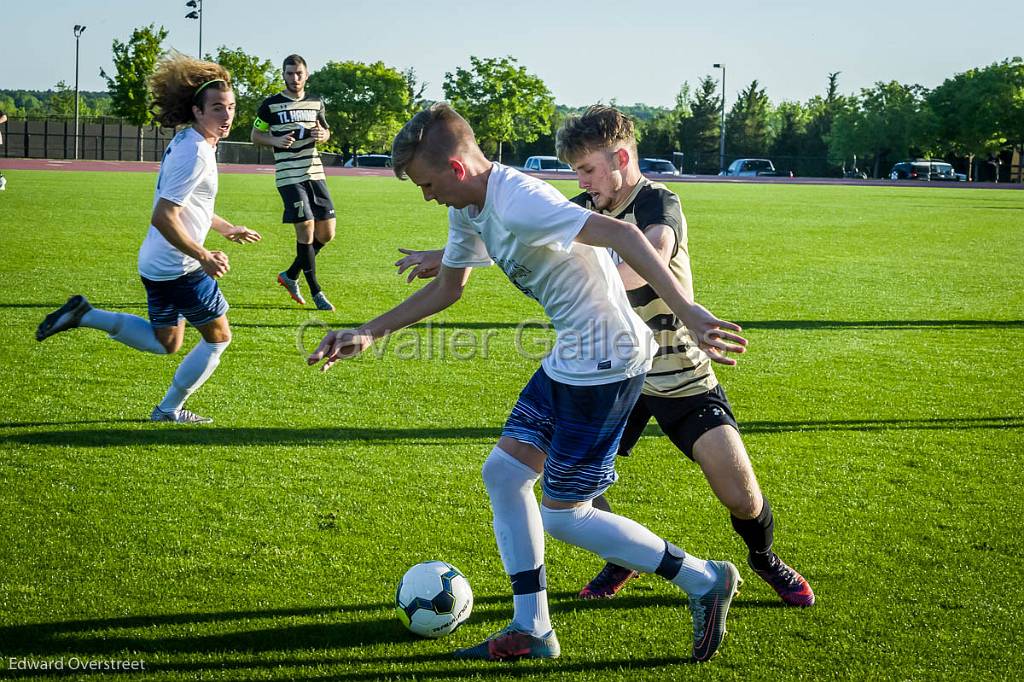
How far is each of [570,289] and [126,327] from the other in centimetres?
400

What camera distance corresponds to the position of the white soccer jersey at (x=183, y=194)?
5695 millimetres

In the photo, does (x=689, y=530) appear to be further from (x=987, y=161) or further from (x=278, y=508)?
(x=987, y=161)

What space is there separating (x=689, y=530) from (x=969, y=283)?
34.6ft

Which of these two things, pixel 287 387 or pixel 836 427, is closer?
pixel 836 427

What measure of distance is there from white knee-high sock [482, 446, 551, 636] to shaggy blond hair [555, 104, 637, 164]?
114 centimetres

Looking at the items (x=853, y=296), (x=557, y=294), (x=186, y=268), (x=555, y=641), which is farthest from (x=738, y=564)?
(x=853, y=296)

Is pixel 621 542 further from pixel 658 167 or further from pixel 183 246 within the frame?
pixel 658 167

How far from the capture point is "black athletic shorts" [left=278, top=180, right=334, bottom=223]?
34.2 ft

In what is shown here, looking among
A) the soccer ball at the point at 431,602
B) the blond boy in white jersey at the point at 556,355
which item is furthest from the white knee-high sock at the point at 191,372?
the soccer ball at the point at 431,602

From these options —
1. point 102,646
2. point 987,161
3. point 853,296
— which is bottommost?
point 102,646

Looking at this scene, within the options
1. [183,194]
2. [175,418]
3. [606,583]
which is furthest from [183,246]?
[606,583]

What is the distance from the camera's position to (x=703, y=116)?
86750 millimetres

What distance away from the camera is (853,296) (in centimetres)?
1206

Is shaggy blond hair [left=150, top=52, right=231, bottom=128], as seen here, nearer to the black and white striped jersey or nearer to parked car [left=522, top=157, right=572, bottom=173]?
the black and white striped jersey
